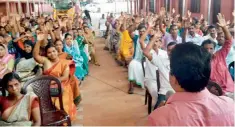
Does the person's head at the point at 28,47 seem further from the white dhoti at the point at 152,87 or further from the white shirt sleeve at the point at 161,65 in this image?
the white shirt sleeve at the point at 161,65

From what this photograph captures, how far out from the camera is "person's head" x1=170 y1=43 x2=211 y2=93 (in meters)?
1.05

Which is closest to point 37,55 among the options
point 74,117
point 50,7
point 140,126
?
point 74,117

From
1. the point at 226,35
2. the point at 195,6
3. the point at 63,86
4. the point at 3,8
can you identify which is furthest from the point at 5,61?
the point at 3,8

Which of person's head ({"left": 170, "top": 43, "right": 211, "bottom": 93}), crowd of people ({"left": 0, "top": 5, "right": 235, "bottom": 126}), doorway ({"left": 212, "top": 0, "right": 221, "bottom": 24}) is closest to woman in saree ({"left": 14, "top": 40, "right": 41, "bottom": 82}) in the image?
crowd of people ({"left": 0, "top": 5, "right": 235, "bottom": 126})

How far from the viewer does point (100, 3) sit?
57.0ft

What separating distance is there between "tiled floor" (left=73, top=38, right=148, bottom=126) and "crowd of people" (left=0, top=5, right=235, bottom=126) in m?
0.18

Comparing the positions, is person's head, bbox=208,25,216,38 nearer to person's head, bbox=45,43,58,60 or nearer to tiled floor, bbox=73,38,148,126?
tiled floor, bbox=73,38,148,126

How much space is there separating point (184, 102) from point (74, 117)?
2540mm

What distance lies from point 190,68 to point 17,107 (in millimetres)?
1521

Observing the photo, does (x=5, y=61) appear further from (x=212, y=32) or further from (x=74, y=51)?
(x=212, y=32)

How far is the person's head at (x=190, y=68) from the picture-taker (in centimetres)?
105

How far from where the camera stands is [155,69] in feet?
10.8

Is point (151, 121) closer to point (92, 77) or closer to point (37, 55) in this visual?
point (37, 55)

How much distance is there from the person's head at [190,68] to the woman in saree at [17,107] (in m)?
1.37
